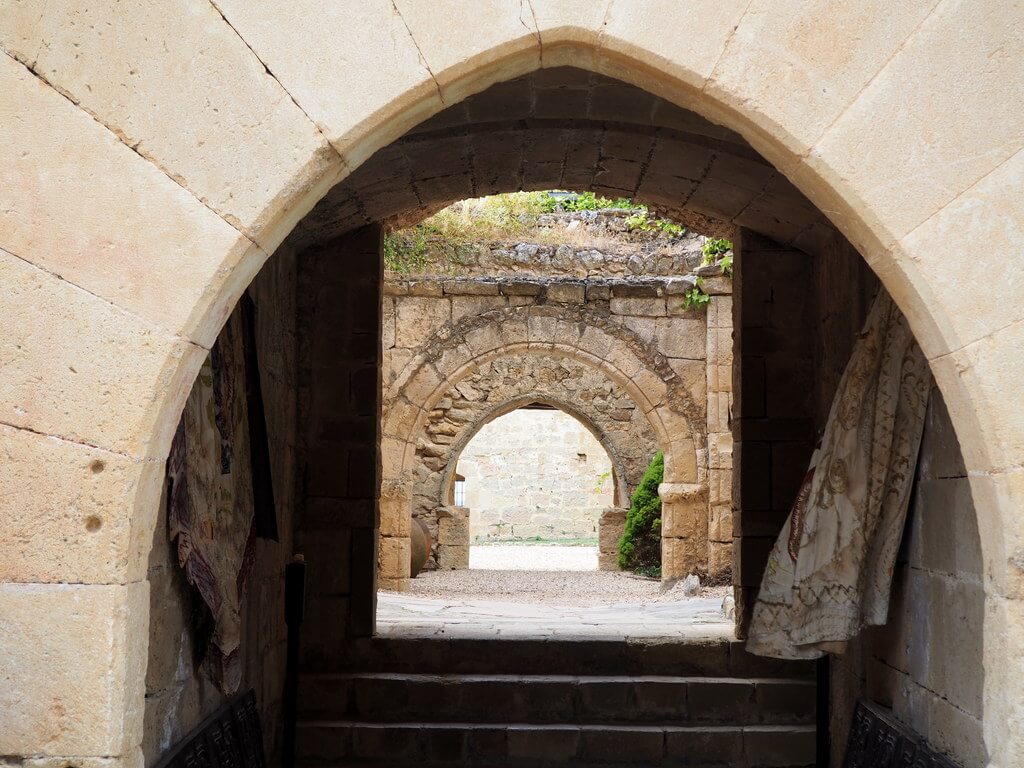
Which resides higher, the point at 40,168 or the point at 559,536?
the point at 40,168

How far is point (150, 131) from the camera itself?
2.28 m

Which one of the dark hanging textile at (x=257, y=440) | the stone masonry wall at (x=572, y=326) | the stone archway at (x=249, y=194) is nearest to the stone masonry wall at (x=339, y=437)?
the dark hanging textile at (x=257, y=440)

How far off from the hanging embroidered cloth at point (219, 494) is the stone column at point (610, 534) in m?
10.8

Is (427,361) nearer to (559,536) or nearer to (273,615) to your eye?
(273,615)

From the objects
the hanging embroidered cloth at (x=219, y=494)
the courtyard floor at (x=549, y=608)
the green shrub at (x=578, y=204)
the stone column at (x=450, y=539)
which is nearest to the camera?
the hanging embroidered cloth at (x=219, y=494)

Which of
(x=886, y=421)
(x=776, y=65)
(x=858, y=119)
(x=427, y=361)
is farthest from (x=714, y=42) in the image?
(x=427, y=361)

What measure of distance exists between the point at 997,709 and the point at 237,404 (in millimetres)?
2749

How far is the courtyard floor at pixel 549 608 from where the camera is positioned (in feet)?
19.7

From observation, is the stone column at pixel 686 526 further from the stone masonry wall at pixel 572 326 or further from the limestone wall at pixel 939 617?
the limestone wall at pixel 939 617

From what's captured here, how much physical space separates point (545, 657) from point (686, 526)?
16.6ft

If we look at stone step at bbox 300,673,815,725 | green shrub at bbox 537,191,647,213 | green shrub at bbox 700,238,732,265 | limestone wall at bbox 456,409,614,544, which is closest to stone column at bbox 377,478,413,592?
green shrub at bbox 700,238,732,265

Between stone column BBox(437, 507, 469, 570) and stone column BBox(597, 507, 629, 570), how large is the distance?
2.12 metres

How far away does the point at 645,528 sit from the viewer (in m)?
12.9

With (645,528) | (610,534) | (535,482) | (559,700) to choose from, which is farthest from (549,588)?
(535,482)
